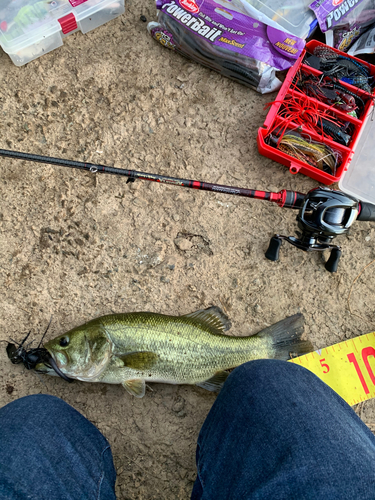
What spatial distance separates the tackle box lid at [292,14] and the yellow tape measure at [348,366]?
2.29 meters

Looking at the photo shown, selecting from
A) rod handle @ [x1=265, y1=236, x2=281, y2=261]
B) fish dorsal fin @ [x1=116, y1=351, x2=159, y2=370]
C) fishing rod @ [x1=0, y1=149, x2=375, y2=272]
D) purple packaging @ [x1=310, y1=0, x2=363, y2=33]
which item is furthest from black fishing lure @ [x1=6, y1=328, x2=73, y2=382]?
purple packaging @ [x1=310, y1=0, x2=363, y2=33]

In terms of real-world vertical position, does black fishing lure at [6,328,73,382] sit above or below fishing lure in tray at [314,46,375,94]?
below

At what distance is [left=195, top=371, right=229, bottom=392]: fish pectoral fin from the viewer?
A: 7.45 ft

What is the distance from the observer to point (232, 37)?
2.62 meters

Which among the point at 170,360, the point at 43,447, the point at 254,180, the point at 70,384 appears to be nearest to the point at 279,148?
the point at 254,180

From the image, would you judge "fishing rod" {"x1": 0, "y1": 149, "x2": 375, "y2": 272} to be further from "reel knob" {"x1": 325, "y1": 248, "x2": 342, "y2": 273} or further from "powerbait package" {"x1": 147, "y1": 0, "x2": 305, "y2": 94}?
"powerbait package" {"x1": 147, "y1": 0, "x2": 305, "y2": 94}

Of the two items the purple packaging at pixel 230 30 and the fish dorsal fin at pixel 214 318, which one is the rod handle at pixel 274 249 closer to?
the fish dorsal fin at pixel 214 318

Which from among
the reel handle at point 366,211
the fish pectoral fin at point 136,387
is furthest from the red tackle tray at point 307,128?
the fish pectoral fin at point 136,387

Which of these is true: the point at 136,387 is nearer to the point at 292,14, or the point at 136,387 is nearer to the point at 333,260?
the point at 333,260

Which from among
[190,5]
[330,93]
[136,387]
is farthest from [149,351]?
[190,5]

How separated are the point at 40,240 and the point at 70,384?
1029 millimetres

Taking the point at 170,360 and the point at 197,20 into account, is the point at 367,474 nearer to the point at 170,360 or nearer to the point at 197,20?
the point at 170,360

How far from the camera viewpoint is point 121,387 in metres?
2.45

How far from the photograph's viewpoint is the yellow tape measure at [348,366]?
2.48 metres
